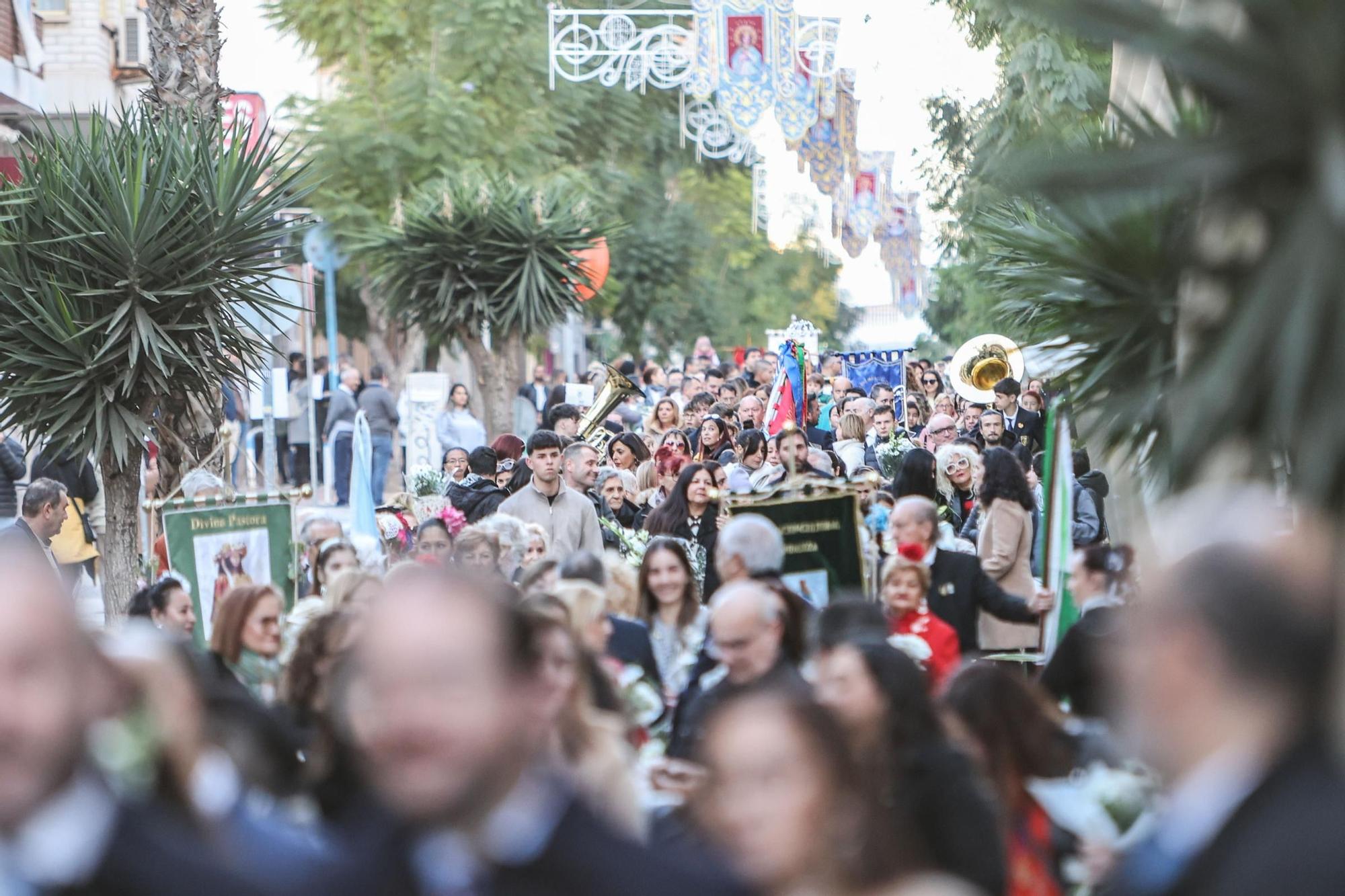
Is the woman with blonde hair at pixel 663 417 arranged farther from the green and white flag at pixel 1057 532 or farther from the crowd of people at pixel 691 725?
the green and white flag at pixel 1057 532

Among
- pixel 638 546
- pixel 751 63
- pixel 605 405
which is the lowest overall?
pixel 638 546

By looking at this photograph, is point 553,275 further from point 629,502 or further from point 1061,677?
point 1061,677

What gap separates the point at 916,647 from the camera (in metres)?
6.45

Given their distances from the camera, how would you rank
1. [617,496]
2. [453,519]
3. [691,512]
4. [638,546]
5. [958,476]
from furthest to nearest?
[617,496], [958,476], [453,519], [638,546], [691,512]

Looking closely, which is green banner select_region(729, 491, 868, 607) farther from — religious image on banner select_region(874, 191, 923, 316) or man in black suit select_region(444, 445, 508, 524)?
Answer: religious image on banner select_region(874, 191, 923, 316)

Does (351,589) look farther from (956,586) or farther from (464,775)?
(464,775)

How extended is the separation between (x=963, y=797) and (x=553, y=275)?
1514 centimetres

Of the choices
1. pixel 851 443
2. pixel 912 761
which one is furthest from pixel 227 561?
pixel 851 443

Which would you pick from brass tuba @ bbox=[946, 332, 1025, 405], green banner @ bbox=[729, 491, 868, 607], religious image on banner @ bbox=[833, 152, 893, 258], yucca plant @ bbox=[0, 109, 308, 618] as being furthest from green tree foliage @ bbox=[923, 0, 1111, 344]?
religious image on banner @ bbox=[833, 152, 893, 258]

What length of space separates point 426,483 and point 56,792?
427 inches

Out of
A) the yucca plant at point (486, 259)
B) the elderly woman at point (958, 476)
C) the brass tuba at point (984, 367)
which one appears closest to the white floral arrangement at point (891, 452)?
the elderly woman at point (958, 476)

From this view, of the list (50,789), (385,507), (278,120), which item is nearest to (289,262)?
(385,507)

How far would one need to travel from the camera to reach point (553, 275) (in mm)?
18781

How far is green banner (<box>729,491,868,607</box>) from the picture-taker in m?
7.82
